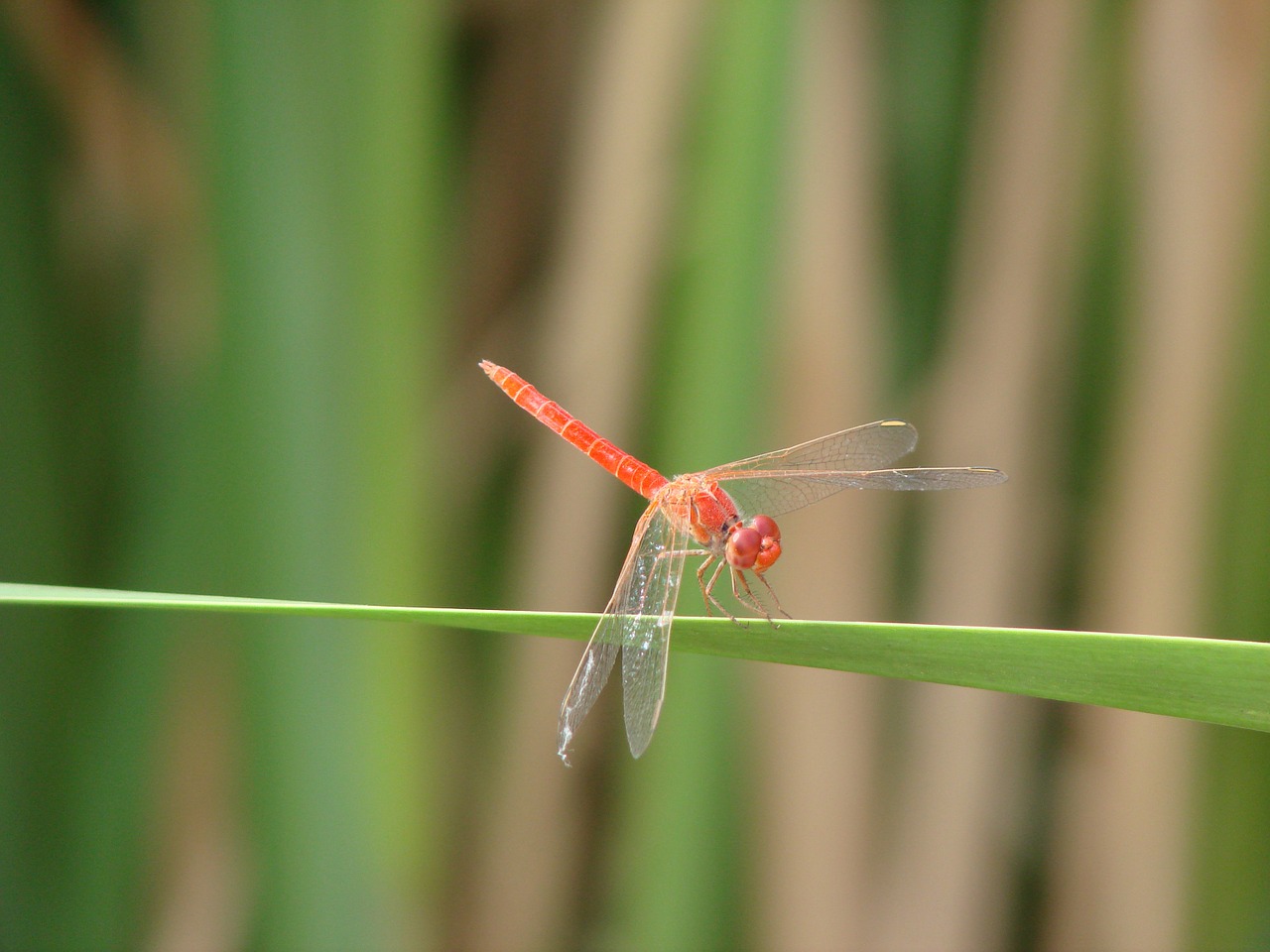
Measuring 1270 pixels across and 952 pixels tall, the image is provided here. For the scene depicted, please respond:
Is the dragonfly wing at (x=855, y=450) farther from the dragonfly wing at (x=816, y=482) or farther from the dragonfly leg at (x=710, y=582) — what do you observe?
the dragonfly leg at (x=710, y=582)

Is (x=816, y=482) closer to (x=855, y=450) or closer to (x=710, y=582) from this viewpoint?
(x=855, y=450)

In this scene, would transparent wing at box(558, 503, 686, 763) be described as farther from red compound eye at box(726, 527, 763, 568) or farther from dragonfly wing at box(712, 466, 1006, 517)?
dragonfly wing at box(712, 466, 1006, 517)

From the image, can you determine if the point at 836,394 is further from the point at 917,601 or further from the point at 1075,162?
the point at 1075,162

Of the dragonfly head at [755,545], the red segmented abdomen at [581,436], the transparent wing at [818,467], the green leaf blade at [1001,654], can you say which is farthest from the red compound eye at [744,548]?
the green leaf blade at [1001,654]

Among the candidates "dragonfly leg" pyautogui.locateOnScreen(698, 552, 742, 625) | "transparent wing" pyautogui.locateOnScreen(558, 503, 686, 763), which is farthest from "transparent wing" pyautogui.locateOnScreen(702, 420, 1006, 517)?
"transparent wing" pyautogui.locateOnScreen(558, 503, 686, 763)

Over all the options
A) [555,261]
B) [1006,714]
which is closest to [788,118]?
[555,261]

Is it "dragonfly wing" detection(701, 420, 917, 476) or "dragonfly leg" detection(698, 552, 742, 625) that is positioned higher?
"dragonfly wing" detection(701, 420, 917, 476)
